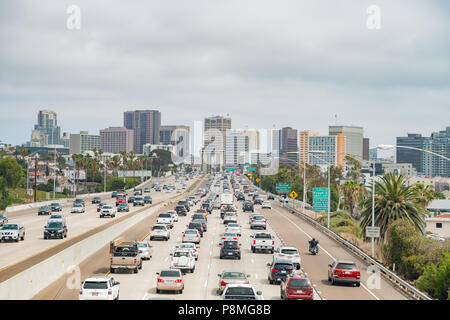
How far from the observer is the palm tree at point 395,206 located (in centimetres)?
5125

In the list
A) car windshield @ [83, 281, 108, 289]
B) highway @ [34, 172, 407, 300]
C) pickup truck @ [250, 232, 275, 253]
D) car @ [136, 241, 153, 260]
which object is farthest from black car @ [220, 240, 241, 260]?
car windshield @ [83, 281, 108, 289]

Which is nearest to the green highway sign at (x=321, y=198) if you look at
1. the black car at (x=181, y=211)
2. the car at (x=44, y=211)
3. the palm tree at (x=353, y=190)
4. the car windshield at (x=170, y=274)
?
the black car at (x=181, y=211)

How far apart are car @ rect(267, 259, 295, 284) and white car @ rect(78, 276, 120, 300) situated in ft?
34.5

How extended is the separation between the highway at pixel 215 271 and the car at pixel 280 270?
0.53 metres

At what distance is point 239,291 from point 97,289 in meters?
5.86

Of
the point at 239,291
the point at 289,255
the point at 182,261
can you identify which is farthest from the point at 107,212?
the point at 239,291

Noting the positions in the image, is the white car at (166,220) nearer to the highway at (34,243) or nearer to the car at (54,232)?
the highway at (34,243)

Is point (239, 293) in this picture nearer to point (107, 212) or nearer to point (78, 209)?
point (107, 212)

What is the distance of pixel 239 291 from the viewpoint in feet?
78.6

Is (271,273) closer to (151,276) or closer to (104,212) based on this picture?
(151,276)

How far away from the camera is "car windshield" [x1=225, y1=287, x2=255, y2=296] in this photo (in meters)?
23.7

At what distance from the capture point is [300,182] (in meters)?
158

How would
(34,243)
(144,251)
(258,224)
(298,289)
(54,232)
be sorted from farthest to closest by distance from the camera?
(258,224) → (54,232) → (34,243) → (144,251) → (298,289)
